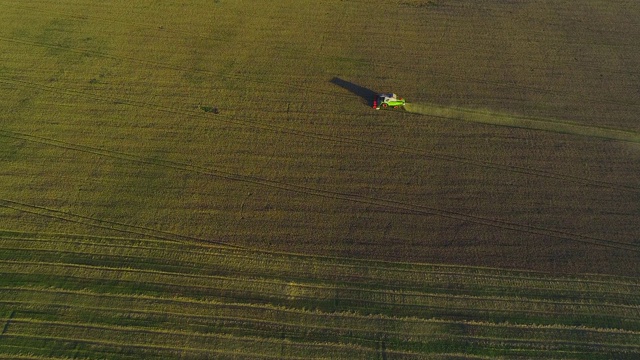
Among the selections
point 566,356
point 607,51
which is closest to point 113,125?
point 566,356

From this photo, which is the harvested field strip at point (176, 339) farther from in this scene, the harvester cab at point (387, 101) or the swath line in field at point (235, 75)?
the swath line in field at point (235, 75)

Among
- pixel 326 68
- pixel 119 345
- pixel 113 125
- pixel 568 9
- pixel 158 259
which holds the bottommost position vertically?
pixel 119 345

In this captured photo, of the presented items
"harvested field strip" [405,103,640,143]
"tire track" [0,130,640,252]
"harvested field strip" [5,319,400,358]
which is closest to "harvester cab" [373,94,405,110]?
"harvested field strip" [405,103,640,143]

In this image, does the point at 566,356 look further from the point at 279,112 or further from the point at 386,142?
the point at 279,112

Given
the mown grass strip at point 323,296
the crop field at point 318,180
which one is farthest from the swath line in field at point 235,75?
the mown grass strip at point 323,296

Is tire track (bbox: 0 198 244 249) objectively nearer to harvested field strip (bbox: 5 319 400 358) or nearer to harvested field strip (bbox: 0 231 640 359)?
harvested field strip (bbox: 0 231 640 359)

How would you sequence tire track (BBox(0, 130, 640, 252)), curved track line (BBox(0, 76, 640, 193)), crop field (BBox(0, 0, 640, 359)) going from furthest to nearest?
1. curved track line (BBox(0, 76, 640, 193))
2. tire track (BBox(0, 130, 640, 252))
3. crop field (BBox(0, 0, 640, 359))
